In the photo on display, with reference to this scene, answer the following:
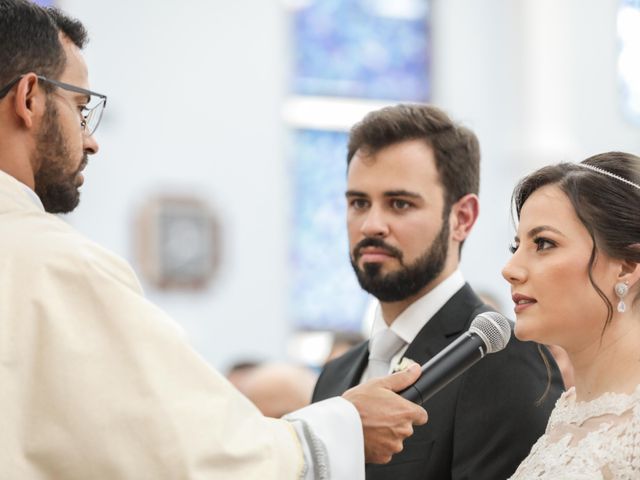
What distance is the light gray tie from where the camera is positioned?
13.4 feet

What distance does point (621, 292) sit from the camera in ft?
10.8

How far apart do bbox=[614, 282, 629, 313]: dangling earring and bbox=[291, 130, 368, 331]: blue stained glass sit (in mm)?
9472

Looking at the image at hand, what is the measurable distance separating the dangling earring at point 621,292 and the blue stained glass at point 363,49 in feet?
32.8

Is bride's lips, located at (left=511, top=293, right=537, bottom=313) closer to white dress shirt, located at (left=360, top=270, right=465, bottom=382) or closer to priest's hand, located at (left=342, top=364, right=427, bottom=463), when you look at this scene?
priest's hand, located at (left=342, top=364, right=427, bottom=463)

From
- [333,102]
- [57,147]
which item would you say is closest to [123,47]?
[333,102]

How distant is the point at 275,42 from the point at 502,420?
370 inches

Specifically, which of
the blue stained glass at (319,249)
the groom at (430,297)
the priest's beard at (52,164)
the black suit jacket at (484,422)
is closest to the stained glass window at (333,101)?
the blue stained glass at (319,249)

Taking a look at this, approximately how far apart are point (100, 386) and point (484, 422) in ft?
3.71

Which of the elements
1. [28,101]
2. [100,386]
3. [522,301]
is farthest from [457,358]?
[28,101]

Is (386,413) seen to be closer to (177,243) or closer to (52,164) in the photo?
(52,164)

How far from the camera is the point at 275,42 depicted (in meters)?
12.6

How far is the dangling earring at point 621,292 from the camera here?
3293 mm

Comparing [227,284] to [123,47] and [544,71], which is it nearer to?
[123,47]

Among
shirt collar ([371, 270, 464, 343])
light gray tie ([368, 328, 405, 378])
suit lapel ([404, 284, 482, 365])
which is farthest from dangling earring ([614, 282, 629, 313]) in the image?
light gray tie ([368, 328, 405, 378])
